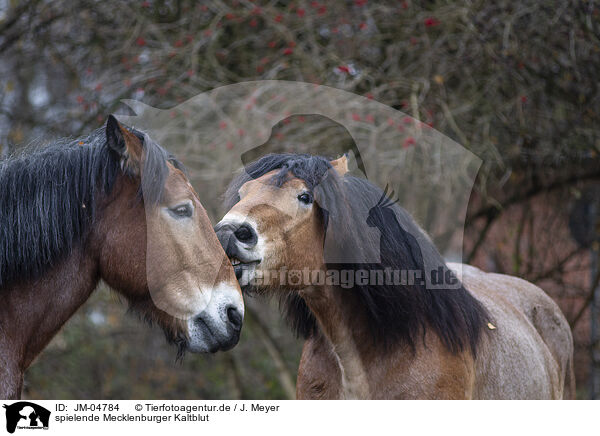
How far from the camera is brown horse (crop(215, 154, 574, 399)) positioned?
101 inches

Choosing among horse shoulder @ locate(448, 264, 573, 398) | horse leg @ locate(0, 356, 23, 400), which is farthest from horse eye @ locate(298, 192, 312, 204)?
horse leg @ locate(0, 356, 23, 400)

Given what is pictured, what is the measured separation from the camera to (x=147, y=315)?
240 cm

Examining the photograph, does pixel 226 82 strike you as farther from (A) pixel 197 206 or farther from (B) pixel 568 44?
(A) pixel 197 206

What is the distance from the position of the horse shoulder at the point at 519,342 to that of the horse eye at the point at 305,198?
1.06 meters

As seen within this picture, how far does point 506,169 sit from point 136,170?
386cm

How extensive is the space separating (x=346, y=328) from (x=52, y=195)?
129 cm

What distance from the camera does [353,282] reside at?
8.92 feet

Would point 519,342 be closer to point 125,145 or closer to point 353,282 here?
point 353,282

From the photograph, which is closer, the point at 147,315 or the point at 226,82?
the point at 147,315

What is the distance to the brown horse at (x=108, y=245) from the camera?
7.23ft
